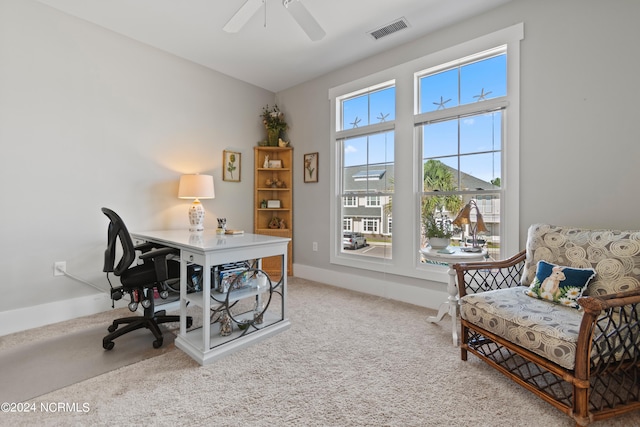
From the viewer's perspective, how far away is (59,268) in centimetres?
256

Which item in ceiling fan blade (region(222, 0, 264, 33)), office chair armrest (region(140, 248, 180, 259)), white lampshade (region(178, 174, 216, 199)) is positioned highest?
ceiling fan blade (region(222, 0, 264, 33))

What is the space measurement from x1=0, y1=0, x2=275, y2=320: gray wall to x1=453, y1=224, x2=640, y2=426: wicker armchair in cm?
A: 316

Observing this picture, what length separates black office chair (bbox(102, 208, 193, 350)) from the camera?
1.99 metres

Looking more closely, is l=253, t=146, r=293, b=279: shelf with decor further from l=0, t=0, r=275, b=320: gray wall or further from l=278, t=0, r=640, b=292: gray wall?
l=278, t=0, r=640, b=292: gray wall

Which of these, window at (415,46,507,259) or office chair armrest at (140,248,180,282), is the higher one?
window at (415,46,507,259)

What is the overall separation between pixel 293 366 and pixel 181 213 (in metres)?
2.35

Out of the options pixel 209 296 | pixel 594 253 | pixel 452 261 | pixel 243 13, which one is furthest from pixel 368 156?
pixel 209 296

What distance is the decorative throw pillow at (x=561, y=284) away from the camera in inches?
64.4

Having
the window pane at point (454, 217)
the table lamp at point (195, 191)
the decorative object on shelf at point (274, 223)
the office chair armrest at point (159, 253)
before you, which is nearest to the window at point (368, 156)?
the window pane at point (454, 217)

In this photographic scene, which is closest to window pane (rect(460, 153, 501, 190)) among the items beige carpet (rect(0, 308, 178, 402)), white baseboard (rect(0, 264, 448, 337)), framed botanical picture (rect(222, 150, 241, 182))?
white baseboard (rect(0, 264, 448, 337))

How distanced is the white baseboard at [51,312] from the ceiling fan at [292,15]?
273 cm

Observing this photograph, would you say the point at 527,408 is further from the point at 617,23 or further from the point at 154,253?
the point at 617,23

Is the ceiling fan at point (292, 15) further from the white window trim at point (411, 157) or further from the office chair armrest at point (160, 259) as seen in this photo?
the office chair armrest at point (160, 259)

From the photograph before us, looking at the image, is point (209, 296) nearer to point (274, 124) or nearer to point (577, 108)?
point (274, 124)
